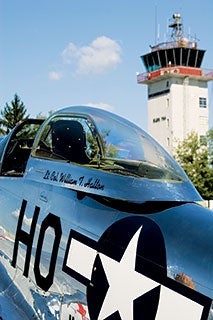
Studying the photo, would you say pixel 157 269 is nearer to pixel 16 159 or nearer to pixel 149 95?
pixel 16 159

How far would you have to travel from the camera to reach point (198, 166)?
45.2 meters

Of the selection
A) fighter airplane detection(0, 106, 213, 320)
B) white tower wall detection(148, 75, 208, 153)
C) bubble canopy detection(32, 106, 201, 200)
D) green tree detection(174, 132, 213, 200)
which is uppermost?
white tower wall detection(148, 75, 208, 153)

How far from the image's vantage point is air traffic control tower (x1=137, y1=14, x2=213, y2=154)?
2832 inches

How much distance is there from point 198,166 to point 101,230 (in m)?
42.6

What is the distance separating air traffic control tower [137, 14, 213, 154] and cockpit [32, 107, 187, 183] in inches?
2541

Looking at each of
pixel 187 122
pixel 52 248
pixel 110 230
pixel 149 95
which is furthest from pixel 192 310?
pixel 149 95

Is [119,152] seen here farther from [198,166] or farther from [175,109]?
[175,109]

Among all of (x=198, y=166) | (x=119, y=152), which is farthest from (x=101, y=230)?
(x=198, y=166)

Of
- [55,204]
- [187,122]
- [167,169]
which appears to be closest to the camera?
[167,169]

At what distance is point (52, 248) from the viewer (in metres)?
3.80

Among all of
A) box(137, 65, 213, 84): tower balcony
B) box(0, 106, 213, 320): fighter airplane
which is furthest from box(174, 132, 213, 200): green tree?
box(0, 106, 213, 320): fighter airplane

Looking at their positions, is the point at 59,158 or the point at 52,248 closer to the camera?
the point at 52,248

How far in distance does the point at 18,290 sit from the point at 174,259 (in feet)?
7.20

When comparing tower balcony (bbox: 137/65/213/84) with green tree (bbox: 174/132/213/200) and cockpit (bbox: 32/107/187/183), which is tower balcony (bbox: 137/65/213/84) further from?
cockpit (bbox: 32/107/187/183)
